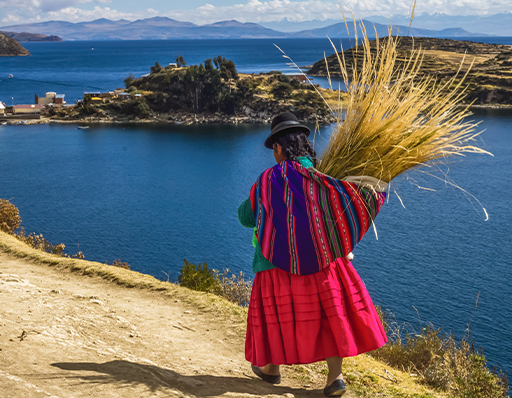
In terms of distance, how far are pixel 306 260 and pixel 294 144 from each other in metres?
0.92

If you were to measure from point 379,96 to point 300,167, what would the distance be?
81 cm

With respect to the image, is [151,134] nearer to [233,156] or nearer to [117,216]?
[233,156]

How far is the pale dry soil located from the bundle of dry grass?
2.02 meters

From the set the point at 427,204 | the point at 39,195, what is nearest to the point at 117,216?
the point at 39,195

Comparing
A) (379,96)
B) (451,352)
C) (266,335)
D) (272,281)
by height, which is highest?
(379,96)

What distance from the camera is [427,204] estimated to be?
32.5 meters

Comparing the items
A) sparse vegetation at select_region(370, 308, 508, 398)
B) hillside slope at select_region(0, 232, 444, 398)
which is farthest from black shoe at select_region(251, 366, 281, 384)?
sparse vegetation at select_region(370, 308, 508, 398)

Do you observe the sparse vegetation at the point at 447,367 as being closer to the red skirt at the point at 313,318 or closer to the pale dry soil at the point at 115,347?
the pale dry soil at the point at 115,347

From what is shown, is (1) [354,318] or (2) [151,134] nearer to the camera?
(1) [354,318]

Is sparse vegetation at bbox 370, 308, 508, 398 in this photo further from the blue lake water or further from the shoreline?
the shoreline

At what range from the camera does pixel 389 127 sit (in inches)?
143

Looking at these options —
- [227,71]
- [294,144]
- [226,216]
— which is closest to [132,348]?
[294,144]

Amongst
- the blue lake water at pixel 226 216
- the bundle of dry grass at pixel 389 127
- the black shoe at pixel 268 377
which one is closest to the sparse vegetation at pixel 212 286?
the blue lake water at pixel 226 216

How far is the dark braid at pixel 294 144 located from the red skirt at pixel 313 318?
915 mm
